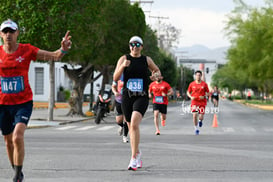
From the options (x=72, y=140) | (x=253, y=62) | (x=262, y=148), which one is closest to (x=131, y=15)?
(x=253, y=62)

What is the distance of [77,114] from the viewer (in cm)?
3120

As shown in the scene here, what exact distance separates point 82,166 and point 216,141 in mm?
6175

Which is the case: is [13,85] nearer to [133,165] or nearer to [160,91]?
[133,165]

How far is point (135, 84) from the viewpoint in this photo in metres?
9.12

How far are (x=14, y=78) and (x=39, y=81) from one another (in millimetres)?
60437

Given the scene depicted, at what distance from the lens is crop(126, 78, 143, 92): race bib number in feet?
29.9

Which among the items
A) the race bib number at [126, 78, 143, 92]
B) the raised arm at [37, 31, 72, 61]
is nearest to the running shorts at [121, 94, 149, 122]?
the race bib number at [126, 78, 143, 92]

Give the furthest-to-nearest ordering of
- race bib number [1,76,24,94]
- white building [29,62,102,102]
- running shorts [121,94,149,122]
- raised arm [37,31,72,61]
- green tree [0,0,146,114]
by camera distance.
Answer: white building [29,62,102,102]
green tree [0,0,146,114]
running shorts [121,94,149,122]
race bib number [1,76,24,94]
raised arm [37,31,72,61]

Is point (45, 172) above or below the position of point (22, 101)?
below

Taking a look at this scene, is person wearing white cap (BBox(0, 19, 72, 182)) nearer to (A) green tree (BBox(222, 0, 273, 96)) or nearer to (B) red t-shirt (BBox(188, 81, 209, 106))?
(B) red t-shirt (BBox(188, 81, 209, 106))

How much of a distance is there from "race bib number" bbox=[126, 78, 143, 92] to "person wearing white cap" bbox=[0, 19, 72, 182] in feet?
7.07

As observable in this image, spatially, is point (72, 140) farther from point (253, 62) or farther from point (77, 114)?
point (253, 62)

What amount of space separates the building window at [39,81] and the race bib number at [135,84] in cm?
5803

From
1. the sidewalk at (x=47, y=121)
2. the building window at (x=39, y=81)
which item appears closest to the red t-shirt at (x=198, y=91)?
the sidewalk at (x=47, y=121)
